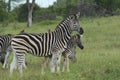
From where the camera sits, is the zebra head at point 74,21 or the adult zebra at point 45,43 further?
the zebra head at point 74,21

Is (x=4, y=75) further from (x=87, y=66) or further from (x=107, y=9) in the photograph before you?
(x=107, y=9)

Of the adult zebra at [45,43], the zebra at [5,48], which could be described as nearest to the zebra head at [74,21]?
the adult zebra at [45,43]

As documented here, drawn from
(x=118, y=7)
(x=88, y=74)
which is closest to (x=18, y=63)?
(x=88, y=74)

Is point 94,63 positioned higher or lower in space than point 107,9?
lower

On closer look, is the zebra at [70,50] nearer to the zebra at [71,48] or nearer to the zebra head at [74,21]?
the zebra at [71,48]

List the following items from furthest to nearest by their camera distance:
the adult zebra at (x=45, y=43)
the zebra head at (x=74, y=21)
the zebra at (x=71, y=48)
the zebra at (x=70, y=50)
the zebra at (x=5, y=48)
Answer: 1. the zebra at (x=5, y=48)
2. the zebra at (x=71, y=48)
3. the zebra at (x=70, y=50)
4. the zebra head at (x=74, y=21)
5. the adult zebra at (x=45, y=43)

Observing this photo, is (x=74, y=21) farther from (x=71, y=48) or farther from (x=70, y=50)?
(x=71, y=48)

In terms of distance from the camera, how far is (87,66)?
14.0m

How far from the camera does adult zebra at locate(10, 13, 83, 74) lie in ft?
39.9

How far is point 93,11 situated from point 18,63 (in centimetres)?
3687

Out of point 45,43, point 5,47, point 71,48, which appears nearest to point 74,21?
point 71,48

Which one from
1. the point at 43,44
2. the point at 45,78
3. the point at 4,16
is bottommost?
the point at 45,78

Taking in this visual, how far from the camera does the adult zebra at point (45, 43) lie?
12.1m

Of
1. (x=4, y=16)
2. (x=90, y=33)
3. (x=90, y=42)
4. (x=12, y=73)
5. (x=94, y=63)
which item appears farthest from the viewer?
(x=4, y=16)
